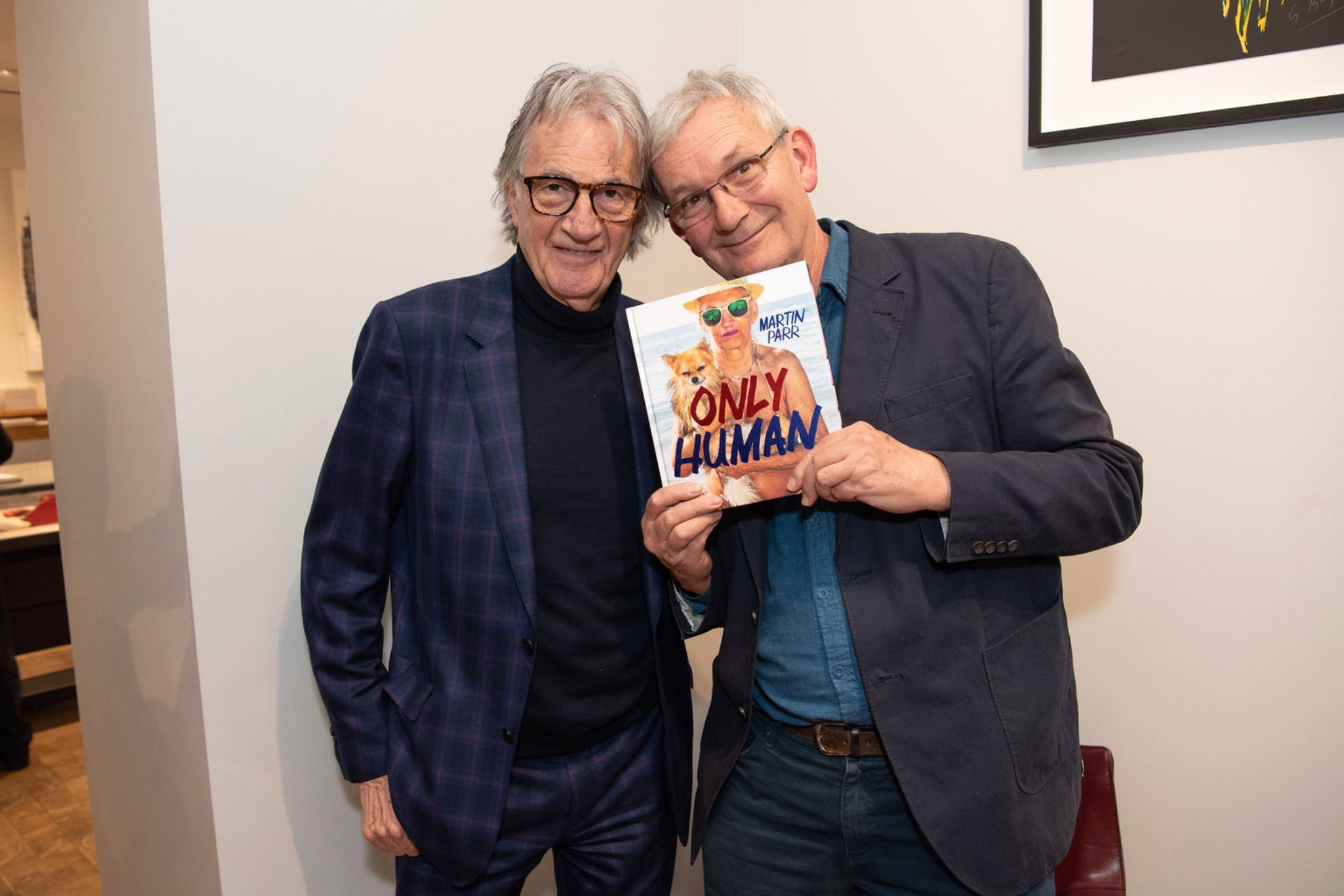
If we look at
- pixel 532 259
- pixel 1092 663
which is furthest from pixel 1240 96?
pixel 532 259

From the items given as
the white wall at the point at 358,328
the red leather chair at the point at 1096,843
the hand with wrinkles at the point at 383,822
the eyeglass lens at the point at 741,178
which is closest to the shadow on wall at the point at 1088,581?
the white wall at the point at 358,328

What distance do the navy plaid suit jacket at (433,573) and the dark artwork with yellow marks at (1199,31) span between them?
4.79 feet

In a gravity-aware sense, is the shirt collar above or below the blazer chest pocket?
above

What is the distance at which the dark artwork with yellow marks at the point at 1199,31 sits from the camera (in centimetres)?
161

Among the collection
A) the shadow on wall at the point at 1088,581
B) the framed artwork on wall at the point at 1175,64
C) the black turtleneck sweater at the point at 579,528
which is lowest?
the shadow on wall at the point at 1088,581

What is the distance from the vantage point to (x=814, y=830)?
1243mm

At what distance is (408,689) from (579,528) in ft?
1.21

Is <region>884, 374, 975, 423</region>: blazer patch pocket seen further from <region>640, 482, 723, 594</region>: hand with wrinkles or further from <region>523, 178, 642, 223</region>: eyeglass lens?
<region>523, 178, 642, 223</region>: eyeglass lens

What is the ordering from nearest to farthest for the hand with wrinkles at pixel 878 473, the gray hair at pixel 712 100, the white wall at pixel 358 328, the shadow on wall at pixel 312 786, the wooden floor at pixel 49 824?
the hand with wrinkles at pixel 878 473 → the gray hair at pixel 712 100 → the white wall at pixel 358 328 → the shadow on wall at pixel 312 786 → the wooden floor at pixel 49 824

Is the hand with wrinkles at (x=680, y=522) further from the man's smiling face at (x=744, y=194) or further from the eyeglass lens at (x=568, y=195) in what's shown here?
the eyeglass lens at (x=568, y=195)

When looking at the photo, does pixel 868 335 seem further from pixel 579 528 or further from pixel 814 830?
pixel 814 830

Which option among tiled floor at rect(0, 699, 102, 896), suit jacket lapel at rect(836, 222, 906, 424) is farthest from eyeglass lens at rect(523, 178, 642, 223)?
tiled floor at rect(0, 699, 102, 896)

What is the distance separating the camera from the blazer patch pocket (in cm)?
119

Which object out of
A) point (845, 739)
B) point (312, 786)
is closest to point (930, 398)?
point (845, 739)
